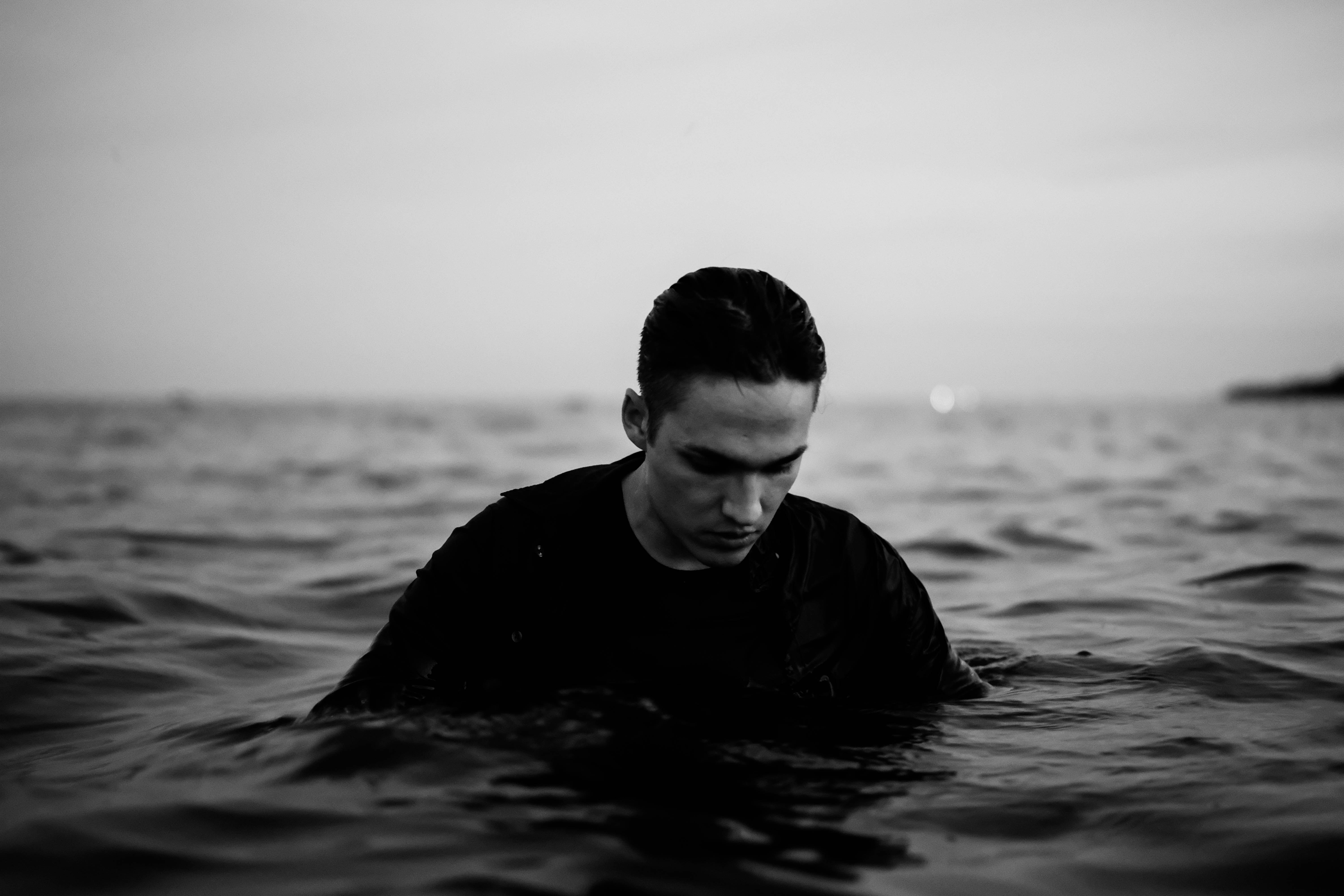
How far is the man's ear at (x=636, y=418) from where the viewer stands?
4172mm

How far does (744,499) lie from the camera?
3.87m

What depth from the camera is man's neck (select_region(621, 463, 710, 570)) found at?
4320 millimetres

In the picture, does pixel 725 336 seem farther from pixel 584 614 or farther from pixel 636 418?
pixel 584 614

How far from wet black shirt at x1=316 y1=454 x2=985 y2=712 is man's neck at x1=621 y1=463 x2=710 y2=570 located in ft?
0.09

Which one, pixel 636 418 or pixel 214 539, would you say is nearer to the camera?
pixel 636 418

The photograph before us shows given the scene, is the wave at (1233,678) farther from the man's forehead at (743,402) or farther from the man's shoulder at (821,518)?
the man's forehead at (743,402)

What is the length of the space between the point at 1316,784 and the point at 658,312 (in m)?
2.75

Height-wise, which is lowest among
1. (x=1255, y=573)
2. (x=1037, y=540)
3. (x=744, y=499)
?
(x=1255, y=573)

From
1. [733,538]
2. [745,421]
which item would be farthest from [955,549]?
[745,421]

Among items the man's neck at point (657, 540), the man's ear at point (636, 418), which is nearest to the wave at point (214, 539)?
the man's neck at point (657, 540)

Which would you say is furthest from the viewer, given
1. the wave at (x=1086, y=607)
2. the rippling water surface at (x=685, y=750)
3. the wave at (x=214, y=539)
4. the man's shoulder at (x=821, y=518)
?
the wave at (x=214, y=539)

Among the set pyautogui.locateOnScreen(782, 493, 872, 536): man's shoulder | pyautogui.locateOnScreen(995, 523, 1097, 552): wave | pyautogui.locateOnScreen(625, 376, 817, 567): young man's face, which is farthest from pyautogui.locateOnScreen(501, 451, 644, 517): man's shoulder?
pyautogui.locateOnScreen(995, 523, 1097, 552): wave

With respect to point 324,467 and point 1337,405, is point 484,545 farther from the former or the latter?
point 1337,405

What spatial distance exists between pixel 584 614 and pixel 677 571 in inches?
15.3
